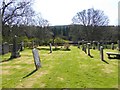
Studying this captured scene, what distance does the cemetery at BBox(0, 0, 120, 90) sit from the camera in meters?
10.0

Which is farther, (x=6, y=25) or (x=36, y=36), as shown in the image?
(x=36, y=36)

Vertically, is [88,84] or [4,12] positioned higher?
[4,12]

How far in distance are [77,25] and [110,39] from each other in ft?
34.2

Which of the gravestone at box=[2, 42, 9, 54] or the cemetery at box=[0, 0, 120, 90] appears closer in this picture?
the cemetery at box=[0, 0, 120, 90]

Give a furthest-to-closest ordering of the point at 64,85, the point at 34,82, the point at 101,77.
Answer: the point at 101,77 < the point at 34,82 < the point at 64,85

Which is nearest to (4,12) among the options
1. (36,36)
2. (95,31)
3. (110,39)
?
(36,36)

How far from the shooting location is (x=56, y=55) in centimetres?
2434

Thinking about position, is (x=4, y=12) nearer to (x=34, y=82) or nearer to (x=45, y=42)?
(x=34, y=82)

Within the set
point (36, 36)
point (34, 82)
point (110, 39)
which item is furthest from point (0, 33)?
point (110, 39)

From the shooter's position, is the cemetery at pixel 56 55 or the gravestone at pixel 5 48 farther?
the gravestone at pixel 5 48

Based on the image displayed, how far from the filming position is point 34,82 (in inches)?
391

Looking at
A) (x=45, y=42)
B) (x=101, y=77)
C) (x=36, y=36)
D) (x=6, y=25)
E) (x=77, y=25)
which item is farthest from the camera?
(x=77, y=25)

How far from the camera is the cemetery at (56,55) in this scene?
10016mm

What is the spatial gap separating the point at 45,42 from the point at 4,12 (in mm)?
27590
